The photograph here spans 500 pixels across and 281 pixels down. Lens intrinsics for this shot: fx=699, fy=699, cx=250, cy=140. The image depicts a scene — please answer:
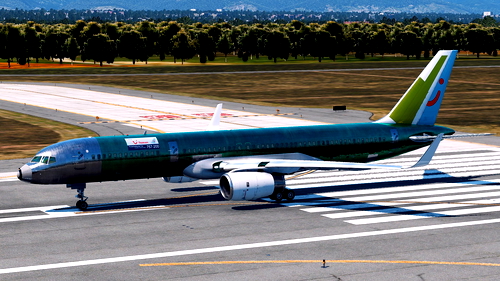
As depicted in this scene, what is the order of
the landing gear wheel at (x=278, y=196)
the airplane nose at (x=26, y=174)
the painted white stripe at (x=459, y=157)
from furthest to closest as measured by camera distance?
the painted white stripe at (x=459, y=157) → the landing gear wheel at (x=278, y=196) → the airplane nose at (x=26, y=174)

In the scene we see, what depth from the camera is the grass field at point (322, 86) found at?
9681cm

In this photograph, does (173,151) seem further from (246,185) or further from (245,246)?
(245,246)

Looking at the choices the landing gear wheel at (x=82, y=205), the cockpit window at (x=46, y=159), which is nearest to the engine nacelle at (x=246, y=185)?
the landing gear wheel at (x=82, y=205)

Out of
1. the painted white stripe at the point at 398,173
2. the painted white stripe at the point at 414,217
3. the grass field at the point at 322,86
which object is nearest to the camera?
the painted white stripe at the point at 414,217

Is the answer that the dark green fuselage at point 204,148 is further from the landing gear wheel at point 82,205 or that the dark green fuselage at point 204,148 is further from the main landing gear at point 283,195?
the main landing gear at point 283,195

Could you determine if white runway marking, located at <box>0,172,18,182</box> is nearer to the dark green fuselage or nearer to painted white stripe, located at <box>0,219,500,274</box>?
the dark green fuselage

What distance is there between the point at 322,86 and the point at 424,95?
88.4 metres

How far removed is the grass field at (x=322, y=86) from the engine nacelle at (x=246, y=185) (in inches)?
1536

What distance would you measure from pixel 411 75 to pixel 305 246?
134484 mm

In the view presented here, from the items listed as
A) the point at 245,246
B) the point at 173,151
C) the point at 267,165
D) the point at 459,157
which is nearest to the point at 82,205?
the point at 173,151

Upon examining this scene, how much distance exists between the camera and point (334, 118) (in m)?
87.3

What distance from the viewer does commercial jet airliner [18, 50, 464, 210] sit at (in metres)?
39.1

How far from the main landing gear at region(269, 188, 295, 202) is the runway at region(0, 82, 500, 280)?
0.64m

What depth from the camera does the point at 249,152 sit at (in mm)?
43156
